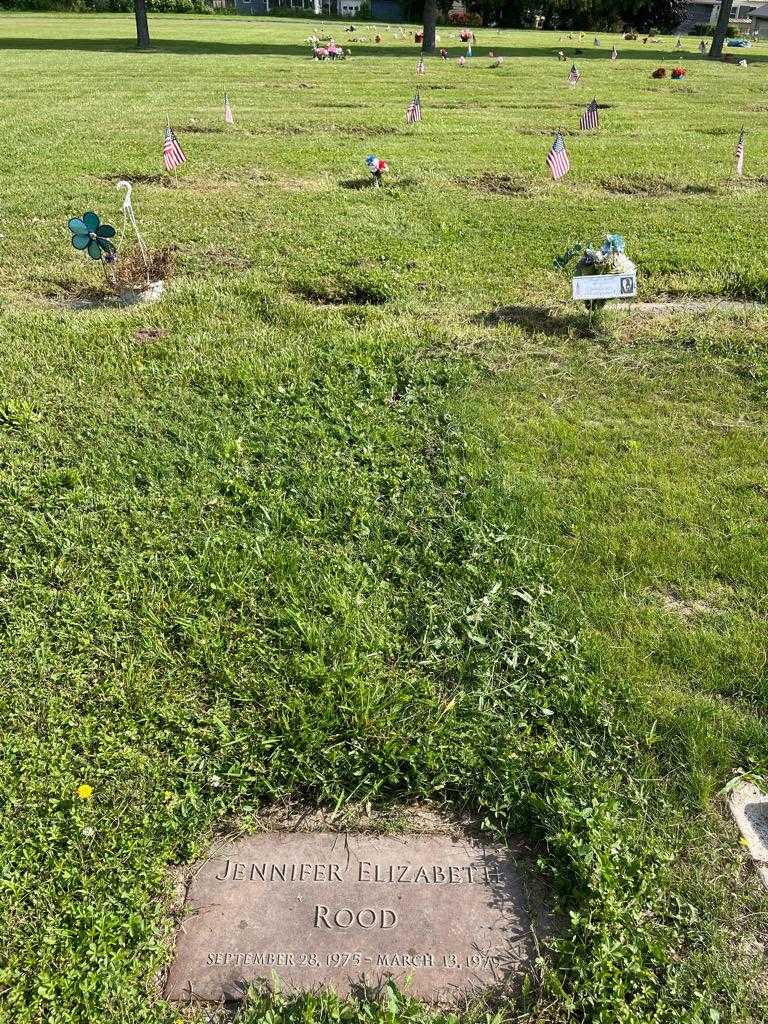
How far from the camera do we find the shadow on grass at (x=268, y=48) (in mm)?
25120

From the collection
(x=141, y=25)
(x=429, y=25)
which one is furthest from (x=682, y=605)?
(x=141, y=25)

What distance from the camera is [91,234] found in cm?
562

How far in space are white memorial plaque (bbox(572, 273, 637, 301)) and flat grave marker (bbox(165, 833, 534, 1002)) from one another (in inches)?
158

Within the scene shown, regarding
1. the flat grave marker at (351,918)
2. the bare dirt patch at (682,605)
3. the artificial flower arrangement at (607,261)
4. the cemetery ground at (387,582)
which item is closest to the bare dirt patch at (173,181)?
the cemetery ground at (387,582)

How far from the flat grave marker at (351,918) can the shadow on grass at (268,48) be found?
27.1 meters

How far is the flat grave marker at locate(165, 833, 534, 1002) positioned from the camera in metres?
2.10

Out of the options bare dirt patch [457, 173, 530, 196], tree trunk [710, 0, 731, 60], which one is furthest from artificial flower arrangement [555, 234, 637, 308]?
tree trunk [710, 0, 731, 60]

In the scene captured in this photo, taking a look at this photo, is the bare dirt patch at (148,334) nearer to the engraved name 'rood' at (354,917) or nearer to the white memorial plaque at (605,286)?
the white memorial plaque at (605,286)

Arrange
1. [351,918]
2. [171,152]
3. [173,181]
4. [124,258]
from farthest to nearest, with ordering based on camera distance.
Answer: [173,181] → [171,152] → [124,258] → [351,918]

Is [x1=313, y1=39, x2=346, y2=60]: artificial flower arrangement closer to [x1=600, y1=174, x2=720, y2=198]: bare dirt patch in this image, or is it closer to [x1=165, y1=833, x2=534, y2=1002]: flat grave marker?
[x1=600, y1=174, x2=720, y2=198]: bare dirt patch

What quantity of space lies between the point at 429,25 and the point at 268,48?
5.71m

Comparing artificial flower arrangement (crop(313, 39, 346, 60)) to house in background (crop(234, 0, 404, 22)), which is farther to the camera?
house in background (crop(234, 0, 404, 22))

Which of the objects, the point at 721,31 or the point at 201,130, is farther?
the point at 721,31

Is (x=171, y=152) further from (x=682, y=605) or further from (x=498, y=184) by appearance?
(x=682, y=605)
